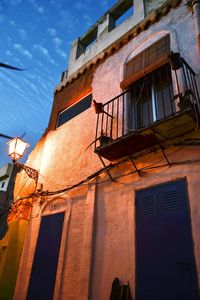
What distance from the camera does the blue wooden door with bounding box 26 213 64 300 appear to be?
609 cm

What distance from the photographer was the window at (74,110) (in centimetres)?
865

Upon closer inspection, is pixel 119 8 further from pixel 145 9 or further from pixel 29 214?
pixel 29 214

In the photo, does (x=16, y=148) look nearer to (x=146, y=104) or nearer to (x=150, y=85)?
(x=146, y=104)

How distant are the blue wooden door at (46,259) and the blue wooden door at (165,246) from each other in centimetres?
267

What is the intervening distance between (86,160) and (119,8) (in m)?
7.34

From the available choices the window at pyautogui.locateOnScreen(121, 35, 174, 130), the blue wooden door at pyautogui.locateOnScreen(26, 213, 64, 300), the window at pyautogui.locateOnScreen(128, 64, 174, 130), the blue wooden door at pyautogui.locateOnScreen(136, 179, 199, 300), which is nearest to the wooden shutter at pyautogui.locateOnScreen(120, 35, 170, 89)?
the window at pyautogui.locateOnScreen(121, 35, 174, 130)

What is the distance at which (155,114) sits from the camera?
609cm

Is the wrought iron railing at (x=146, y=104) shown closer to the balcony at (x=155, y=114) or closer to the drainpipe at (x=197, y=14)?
the balcony at (x=155, y=114)

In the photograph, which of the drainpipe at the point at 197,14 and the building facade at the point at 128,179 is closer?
the building facade at the point at 128,179

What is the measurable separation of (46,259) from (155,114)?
195 inches

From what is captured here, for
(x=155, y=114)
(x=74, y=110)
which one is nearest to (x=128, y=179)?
(x=155, y=114)

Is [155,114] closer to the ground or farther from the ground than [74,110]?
closer to the ground

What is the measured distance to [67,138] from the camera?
843 cm

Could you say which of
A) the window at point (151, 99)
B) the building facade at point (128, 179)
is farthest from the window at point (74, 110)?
the window at point (151, 99)
